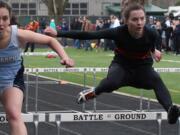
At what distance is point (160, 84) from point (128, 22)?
90 cm

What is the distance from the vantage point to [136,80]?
8.68 meters

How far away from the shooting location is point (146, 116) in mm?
8930

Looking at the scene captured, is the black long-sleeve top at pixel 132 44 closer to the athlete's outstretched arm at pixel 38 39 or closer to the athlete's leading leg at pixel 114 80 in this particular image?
the athlete's leading leg at pixel 114 80

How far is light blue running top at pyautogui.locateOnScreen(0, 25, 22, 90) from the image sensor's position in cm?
712

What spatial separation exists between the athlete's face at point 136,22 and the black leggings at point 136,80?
0.45m

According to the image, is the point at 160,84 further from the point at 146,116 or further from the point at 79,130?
the point at 79,130

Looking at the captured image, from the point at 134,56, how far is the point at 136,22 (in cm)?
46

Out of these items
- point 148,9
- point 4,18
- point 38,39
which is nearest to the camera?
point 4,18

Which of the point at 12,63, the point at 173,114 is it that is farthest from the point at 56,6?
the point at 12,63

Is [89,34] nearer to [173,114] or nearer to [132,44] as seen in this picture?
[132,44]

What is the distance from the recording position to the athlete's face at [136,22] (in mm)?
8453

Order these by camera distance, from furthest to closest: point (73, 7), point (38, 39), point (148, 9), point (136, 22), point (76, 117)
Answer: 1. point (73, 7)
2. point (148, 9)
3. point (76, 117)
4. point (136, 22)
5. point (38, 39)

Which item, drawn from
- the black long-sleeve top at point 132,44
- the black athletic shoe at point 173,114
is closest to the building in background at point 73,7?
the black long-sleeve top at point 132,44

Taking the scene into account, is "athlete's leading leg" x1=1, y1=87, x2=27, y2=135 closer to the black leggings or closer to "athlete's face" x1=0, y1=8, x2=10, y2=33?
"athlete's face" x1=0, y1=8, x2=10, y2=33
